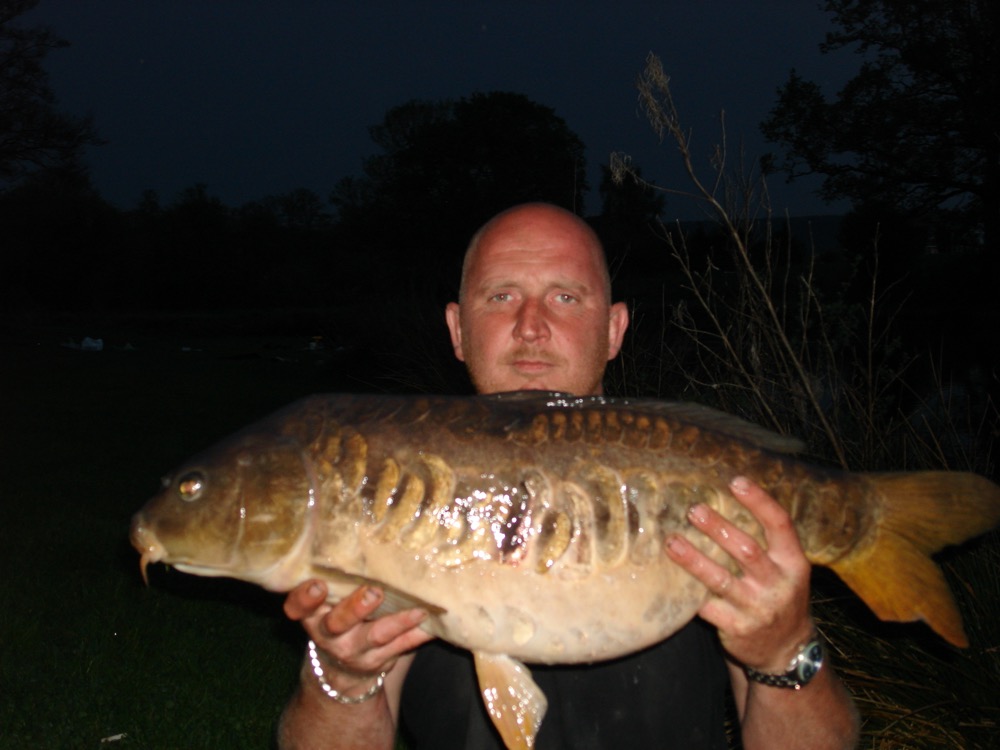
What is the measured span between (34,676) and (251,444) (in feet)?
12.2

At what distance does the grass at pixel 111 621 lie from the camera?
438cm

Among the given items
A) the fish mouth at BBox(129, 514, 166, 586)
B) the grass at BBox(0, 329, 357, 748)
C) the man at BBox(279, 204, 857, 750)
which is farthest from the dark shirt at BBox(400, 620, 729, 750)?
the grass at BBox(0, 329, 357, 748)

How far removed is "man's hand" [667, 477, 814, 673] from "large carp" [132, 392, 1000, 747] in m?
0.03

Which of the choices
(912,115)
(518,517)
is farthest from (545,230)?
(912,115)

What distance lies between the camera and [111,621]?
5.50m

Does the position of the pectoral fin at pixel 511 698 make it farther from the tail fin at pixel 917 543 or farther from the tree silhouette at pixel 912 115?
the tree silhouette at pixel 912 115

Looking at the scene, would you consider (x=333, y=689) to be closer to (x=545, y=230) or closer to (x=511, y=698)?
(x=511, y=698)

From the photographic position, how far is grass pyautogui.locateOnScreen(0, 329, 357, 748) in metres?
4.38

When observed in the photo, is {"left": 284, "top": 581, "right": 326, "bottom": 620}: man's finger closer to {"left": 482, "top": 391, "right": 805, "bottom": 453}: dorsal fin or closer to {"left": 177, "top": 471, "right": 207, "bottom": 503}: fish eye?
{"left": 177, "top": 471, "right": 207, "bottom": 503}: fish eye

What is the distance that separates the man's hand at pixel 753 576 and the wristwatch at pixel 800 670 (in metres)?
0.08

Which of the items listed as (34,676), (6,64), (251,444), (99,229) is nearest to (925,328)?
(34,676)

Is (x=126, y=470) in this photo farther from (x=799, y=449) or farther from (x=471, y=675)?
(x=799, y=449)

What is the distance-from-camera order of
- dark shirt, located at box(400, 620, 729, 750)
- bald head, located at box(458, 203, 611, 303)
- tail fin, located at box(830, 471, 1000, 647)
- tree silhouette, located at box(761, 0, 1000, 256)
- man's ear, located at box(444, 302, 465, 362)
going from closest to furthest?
tail fin, located at box(830, 471, 1000, 647) < dark shirt, located at box(400, 620, 729, 750) < bald head, located at box(458, 203, 611, 303) < man's ear, located at box(444, 302, 465, 362) < tree silhouette, located at box(761, 0, 1000, 256)

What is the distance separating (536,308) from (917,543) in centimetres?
121
